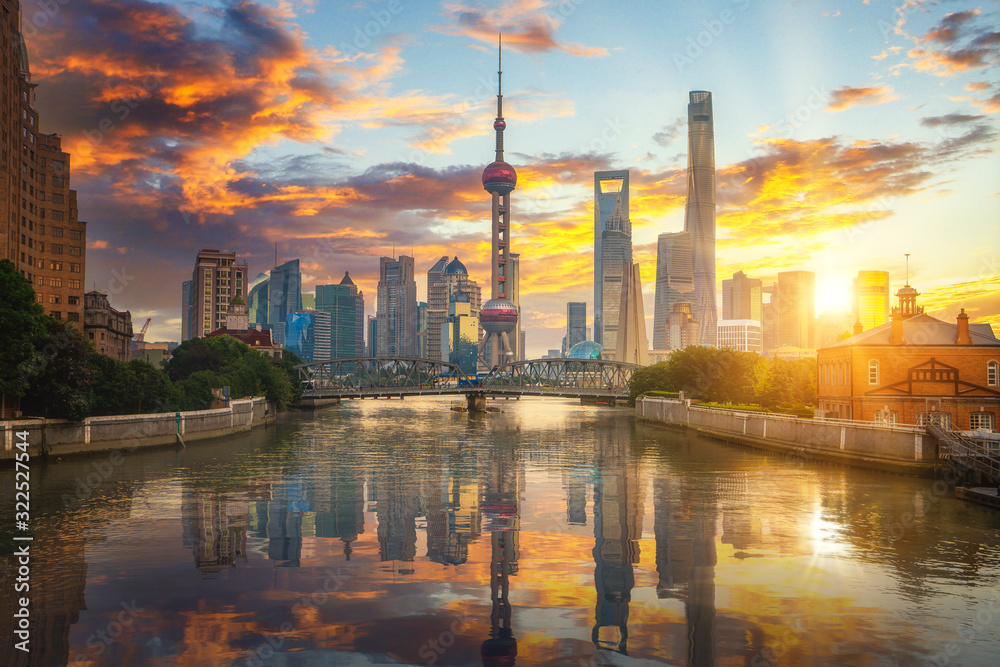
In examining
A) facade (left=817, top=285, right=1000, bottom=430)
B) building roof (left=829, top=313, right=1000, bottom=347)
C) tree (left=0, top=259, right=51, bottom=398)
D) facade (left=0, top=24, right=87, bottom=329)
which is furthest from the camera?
facade (left=0, top=24, right=87, bottom=329)

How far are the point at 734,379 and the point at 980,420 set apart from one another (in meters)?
61.3

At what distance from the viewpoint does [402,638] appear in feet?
73.0

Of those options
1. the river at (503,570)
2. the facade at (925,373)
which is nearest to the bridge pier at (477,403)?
the facade at (925,373)

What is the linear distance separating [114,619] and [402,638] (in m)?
8.79

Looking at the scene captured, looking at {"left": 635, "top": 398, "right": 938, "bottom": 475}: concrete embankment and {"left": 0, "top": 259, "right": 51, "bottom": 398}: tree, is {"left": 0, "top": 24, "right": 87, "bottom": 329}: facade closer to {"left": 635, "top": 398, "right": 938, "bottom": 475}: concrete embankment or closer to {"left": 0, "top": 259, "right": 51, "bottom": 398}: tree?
{"left": 0, "top": 259, "right": 51, "bottom": 398}: tree

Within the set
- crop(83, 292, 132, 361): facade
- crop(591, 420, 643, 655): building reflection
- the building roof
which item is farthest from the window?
crop(83, 292, 132, 361): facade

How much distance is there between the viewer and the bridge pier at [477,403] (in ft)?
604

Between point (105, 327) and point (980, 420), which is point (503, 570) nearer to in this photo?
point (980, 420)

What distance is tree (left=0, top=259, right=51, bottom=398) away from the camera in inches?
2350

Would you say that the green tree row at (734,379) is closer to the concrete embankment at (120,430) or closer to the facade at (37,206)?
the concrete embankment at (120,430)

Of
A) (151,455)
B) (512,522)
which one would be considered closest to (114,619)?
(512,522)

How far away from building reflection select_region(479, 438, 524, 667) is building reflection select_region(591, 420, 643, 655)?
2703mm

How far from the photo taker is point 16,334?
6066 cm

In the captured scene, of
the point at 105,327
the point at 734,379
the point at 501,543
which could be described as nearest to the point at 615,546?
the point at 501,543
